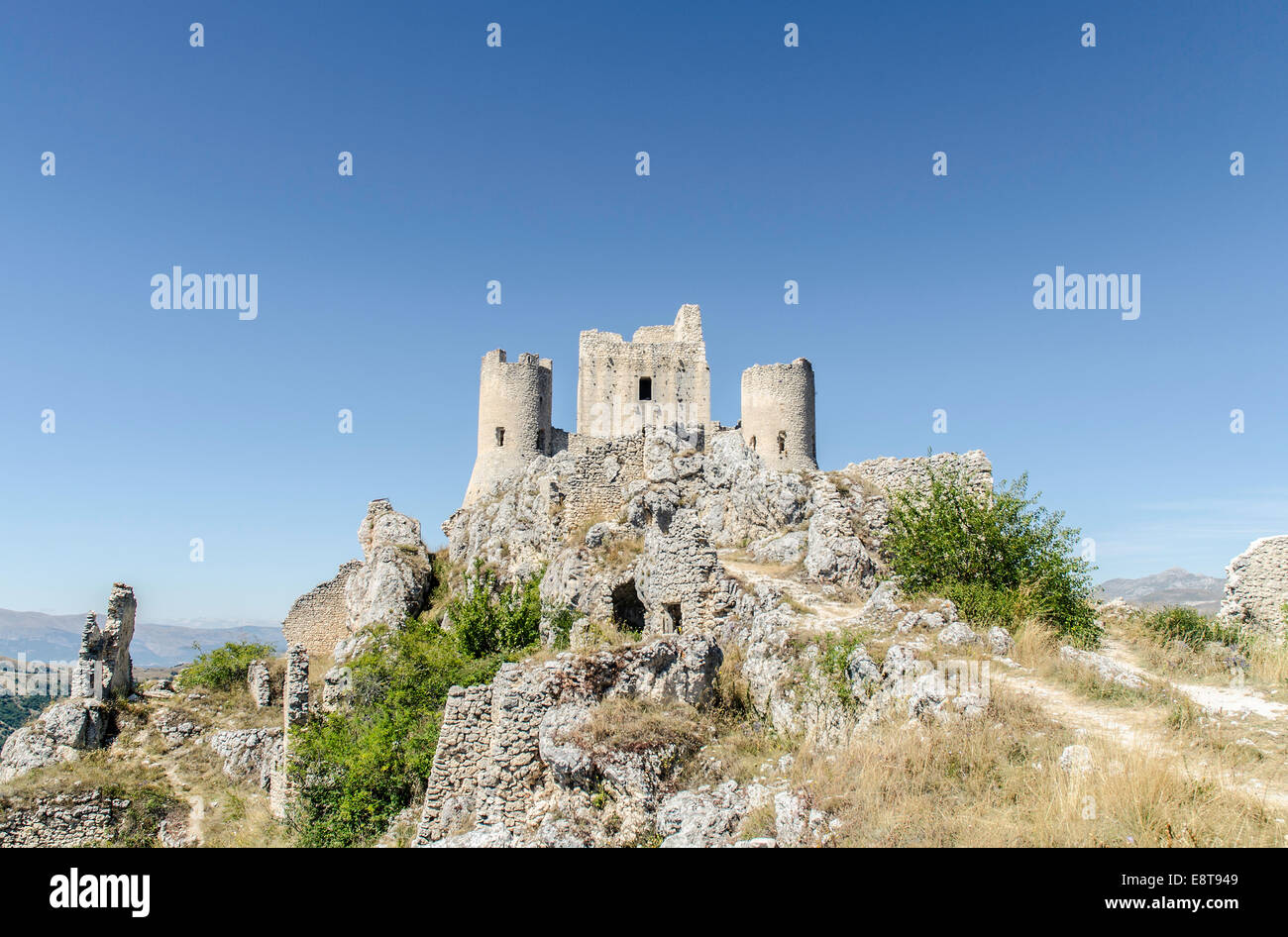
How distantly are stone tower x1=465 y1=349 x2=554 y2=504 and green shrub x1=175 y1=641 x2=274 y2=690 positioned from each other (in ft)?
34.7

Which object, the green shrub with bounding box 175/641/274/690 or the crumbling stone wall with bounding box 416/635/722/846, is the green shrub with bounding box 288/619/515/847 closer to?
the crumbling stone wall with bounding box 416/635/722/846

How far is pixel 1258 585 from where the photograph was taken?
14.4m

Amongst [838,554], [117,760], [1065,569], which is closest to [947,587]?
[1065,569]

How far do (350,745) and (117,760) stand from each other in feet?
39.3

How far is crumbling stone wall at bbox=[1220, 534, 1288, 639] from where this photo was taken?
1405 cm

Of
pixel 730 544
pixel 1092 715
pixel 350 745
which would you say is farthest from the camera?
pixel 730 544

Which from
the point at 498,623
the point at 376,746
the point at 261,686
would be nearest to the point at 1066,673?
the point at 376,746

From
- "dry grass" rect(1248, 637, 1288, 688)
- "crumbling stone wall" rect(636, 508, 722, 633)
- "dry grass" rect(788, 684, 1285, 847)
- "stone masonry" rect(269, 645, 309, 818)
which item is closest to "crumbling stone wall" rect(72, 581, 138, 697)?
"stone masonry" rect(269, 645, 309, 818)

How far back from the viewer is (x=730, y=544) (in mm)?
19828

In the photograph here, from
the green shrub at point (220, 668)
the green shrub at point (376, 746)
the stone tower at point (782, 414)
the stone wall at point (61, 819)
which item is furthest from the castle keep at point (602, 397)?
the stone wall at point (61, 819)

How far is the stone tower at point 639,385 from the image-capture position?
33.9m

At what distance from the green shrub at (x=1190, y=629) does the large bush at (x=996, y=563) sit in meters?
1.25

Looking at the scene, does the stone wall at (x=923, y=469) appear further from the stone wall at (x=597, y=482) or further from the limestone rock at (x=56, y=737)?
the limestone rock at (x=56, y=737)
